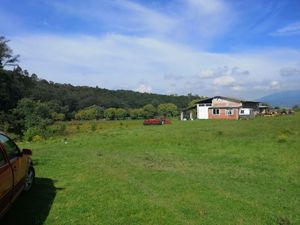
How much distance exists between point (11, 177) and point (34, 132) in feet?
117

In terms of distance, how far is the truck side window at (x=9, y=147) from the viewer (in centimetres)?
680

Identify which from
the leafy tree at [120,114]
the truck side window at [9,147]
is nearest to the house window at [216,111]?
the truck side window at [9,147]

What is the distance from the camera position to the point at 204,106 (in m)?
62.0

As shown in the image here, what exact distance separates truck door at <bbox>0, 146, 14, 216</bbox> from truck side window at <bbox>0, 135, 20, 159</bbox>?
0.44m

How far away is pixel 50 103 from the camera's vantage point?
234 ft

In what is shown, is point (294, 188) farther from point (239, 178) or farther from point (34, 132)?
point (34, 132)

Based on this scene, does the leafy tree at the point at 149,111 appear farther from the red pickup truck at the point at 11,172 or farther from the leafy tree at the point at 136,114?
the red pickup truck at the point at 11,172

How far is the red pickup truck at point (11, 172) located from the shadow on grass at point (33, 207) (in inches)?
→ 11.5


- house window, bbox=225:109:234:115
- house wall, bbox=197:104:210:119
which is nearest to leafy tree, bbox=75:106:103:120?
house wall, bbox=197:104:210:119

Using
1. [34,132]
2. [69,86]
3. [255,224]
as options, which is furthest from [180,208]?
[69,86]

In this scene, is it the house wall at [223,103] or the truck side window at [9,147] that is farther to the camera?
the house wall at [223,103]

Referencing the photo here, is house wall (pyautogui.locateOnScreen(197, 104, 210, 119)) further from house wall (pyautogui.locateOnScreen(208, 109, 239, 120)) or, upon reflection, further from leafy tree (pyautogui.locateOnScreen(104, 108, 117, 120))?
leafy tree (pyautogui.locateOnScreen(104, 108, 117, 120))

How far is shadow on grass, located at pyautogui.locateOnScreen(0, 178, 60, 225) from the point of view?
6.19 m

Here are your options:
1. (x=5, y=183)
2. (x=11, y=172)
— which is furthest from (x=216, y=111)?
(x=5, y=183)
